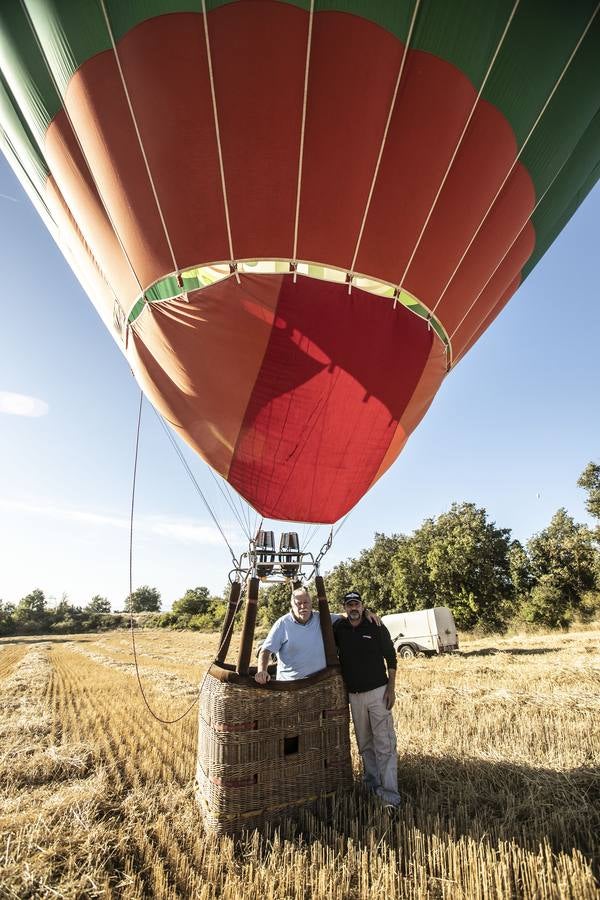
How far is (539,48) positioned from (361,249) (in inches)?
67.9

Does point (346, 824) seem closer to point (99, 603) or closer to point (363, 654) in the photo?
point (363, 654)

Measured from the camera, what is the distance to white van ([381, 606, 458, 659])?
14.2 metres

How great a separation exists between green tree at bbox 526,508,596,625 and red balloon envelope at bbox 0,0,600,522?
22839mm

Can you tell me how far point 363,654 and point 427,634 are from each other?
41.3ft

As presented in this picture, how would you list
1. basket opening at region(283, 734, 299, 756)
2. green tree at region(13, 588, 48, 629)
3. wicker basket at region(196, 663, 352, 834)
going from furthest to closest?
green tree at region(13, 588, 48, 629)
basket opening at region(283, 734, 299, 756)
wicker basket at region(196, 663, 352, 834)

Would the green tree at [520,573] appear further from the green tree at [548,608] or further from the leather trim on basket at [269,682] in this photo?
the leather trim on basket at [269,682]

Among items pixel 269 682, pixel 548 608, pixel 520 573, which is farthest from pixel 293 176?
pixel 520 573

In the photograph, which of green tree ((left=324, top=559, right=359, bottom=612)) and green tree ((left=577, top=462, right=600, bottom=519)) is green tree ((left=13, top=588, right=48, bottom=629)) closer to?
green tree ((left=324, top=559, right=359, bottom=612))

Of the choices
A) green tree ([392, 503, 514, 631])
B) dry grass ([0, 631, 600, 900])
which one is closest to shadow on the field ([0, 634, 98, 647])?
green tree ([392, 503, 514, 631])

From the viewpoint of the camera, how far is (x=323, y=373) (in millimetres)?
3576

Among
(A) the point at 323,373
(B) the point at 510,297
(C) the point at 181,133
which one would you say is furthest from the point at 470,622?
(C) the point at 181,133

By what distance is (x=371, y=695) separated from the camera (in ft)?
10.4

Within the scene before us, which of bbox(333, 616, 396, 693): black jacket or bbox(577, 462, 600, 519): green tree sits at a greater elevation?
bbox(577, 462, 600, 519): green tree

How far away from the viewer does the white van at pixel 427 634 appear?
46.6 feet
